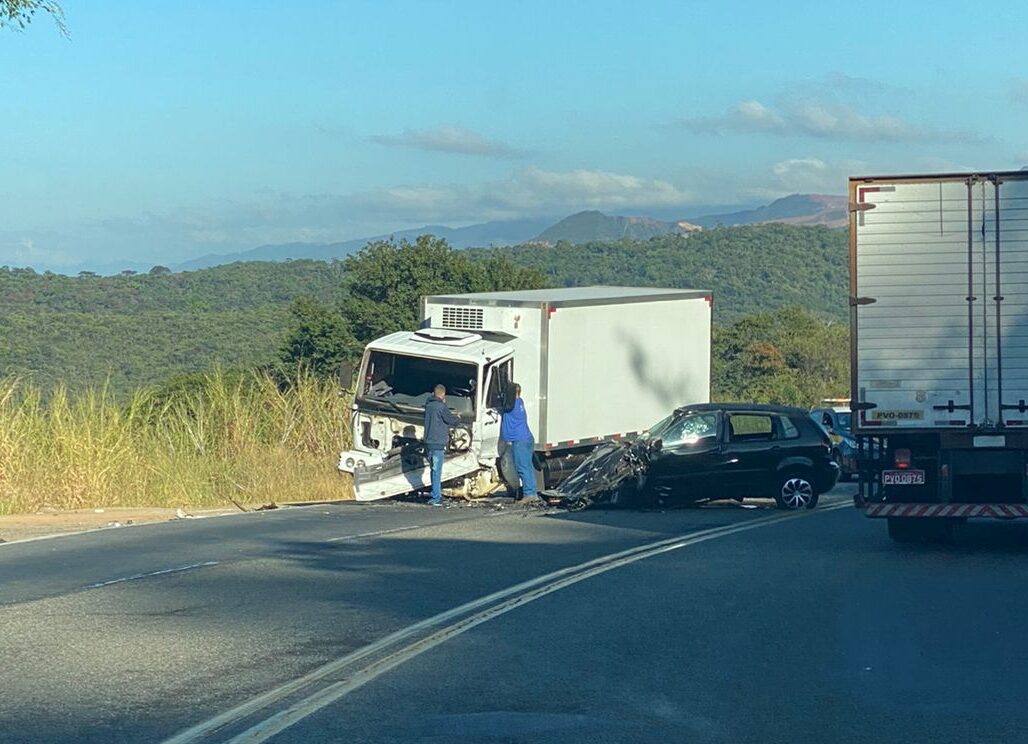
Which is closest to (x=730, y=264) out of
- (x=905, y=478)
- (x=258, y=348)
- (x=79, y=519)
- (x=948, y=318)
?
(x=258, y=348)

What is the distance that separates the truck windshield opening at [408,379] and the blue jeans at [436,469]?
1.11 m

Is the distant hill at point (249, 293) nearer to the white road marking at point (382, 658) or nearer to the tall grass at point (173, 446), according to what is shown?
the tall grass at point (173, 446)

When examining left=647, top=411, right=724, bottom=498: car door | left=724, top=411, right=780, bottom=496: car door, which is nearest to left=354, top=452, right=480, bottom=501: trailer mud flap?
left=647, top=411, right=724, bottom=498: car door

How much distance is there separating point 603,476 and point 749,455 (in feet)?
6.57

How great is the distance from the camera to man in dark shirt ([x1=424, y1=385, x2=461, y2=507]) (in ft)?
66.8

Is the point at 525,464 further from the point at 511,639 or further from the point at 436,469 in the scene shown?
the point at 511,639

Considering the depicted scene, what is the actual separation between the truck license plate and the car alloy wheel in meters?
5.57

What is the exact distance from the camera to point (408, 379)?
2228 centimetres

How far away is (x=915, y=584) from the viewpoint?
40.4 feet

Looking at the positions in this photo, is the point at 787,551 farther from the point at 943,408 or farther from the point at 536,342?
the point at 536,342

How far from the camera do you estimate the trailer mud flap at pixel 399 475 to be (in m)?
21.1

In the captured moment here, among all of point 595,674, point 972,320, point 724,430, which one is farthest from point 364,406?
point 595,674

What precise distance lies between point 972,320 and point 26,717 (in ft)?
32.6

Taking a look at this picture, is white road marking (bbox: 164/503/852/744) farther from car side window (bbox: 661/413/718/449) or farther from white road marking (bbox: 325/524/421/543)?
car side window (bbox: 661/413/718/449)
